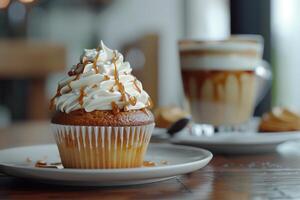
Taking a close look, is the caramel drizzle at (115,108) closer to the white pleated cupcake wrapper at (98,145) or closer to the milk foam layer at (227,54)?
the white pleated cupcake wrapper at (98,145)

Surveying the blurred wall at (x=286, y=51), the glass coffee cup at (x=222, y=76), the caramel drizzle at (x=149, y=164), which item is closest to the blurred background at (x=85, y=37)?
the blurred wall at (x=286, y=51)

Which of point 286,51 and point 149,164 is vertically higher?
point 149,164

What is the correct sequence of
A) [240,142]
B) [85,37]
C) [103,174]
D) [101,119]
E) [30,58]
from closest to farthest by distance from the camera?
[103,174], [101,119], [240,142], [30,58], [85,37]

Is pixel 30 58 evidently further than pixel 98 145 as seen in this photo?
Yes

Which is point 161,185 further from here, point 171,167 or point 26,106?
point 26,106

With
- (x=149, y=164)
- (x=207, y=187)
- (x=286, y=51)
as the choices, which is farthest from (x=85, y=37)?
(x=207, y=187)

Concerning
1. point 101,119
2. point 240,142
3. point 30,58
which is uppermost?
point 101,119

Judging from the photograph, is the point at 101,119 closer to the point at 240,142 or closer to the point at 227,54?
the point at 240,142
